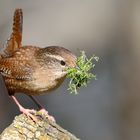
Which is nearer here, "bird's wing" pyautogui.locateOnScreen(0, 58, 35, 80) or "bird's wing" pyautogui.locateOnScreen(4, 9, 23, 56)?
"bird's wing" pyautogui.locateOnScreen(0, 58, 35, 80)

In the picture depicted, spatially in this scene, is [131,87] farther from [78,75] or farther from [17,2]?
[78,75]

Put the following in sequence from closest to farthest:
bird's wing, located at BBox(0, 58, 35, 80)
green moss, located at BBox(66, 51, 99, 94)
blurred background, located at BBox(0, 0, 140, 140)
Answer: green moss, located at BBox(66, 51, 99, 94)
bird's wing, located at BBox(0, 58, 35, 80)
blurred background, located at BBox(0, 0, 140, 140)

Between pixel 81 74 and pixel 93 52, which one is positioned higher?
pixel 93 52

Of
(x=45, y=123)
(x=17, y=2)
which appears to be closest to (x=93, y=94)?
(x=17, y=2)

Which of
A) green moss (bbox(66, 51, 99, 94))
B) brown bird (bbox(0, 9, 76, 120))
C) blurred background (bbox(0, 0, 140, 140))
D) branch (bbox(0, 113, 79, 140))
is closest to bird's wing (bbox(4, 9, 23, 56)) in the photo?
brown bird (bbox(0, 9, 76, 120))

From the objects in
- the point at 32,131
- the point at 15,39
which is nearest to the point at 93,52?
the point at 15,39

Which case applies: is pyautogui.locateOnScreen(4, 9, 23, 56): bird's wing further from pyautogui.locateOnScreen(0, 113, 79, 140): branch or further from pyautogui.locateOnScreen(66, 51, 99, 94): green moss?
pyautogui.locateOnScreen(0, 113, 79, 140): branch

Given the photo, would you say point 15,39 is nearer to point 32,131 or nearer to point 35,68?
point 35,68
